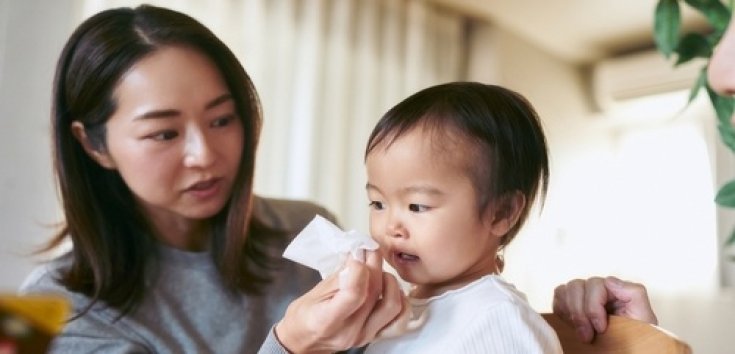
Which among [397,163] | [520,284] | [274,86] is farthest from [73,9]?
[520,284]

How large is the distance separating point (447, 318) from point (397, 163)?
0.19m

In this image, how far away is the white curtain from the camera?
273cm

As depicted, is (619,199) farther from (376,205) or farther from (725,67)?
(725,67)

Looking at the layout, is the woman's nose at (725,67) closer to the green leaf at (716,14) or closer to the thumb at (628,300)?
the thumb at (628,300)

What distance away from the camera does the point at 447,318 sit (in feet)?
2.99

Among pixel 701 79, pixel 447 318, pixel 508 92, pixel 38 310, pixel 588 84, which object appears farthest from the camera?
pixel 588 84

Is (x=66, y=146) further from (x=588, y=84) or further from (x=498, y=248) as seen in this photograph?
(x=588, y=84)

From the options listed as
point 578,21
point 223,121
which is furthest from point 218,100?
point 578,21

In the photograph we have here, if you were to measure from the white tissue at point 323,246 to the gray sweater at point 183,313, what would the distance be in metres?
0.41

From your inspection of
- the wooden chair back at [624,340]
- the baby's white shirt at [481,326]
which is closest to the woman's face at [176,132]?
the baby's white shirt at [481,326]

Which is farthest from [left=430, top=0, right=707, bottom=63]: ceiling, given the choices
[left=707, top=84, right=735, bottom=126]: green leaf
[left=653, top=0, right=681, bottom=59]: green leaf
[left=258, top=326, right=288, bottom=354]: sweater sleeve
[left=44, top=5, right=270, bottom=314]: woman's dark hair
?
[left=258, top=326, right=288, bottom=354]: sweater sleeve

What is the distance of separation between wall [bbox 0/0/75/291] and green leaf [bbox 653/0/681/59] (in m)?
1.50

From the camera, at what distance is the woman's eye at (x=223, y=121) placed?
1257mm

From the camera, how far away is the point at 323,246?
2.93 feet
